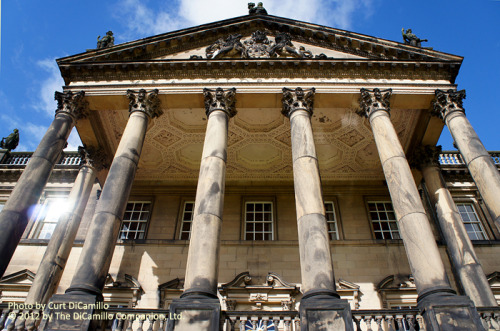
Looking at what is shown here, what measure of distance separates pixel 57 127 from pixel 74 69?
316 centimetres

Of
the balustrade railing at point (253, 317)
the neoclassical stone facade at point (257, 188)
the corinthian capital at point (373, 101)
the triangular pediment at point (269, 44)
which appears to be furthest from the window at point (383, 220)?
the balustrade railing at point (253, 317)

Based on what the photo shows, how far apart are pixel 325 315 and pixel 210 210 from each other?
12.9ft

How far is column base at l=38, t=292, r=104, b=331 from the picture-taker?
7.80 meters

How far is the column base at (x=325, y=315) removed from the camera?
25.2 feet

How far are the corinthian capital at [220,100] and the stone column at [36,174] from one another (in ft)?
16.0

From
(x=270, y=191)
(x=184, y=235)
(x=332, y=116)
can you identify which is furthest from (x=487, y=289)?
(x=184, y=235)

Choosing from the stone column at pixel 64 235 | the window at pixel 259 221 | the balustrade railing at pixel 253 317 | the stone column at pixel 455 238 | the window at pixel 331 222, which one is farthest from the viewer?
the window at pixel 259 221

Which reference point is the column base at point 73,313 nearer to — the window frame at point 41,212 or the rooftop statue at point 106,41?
the window frame at point 41,212

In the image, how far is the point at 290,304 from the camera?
45.4 ft

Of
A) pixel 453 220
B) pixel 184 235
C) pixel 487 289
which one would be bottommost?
pixel 487 289

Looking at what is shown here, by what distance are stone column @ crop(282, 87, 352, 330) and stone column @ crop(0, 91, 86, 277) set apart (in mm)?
7800

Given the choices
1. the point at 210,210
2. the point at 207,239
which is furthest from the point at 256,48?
the point at 207,239

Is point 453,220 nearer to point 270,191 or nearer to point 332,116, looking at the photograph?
point 332,116

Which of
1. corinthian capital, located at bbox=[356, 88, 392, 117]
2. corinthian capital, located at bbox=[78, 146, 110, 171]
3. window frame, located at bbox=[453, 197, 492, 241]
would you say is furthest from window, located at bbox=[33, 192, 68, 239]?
window frame, located at bbox=[453, 197, 492, 241]
